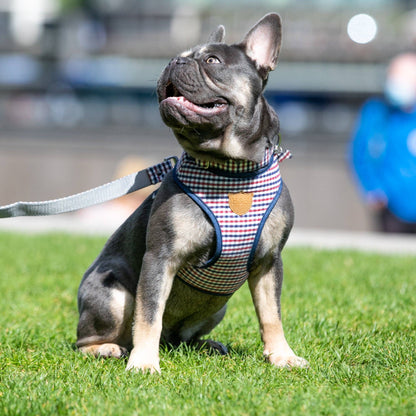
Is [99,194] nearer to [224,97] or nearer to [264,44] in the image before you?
[224,97]

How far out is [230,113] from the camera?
365 centimetres

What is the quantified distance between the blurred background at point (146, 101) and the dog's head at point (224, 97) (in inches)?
262

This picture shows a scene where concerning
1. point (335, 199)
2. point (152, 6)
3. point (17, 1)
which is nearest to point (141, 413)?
point (335, 199)

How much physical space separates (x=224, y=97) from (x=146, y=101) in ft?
37.8

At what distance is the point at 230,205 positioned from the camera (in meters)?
3.67

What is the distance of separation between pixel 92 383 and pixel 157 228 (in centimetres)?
84

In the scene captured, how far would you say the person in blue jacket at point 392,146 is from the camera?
933 cm

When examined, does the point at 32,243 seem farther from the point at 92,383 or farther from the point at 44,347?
the point at 92,383

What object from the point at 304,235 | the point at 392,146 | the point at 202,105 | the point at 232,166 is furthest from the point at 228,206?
the point at 304,235

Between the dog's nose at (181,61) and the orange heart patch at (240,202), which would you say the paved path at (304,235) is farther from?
the dog's nose at (181,61)

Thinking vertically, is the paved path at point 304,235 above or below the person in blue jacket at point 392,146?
below

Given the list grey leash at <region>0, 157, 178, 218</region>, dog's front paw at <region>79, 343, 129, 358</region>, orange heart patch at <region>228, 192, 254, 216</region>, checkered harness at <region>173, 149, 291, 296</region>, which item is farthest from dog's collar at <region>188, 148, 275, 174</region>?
dog's front paw at <region>79, 343, 129, 358</region>

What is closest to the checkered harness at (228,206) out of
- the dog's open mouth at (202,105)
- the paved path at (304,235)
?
the dog's open mouth at (202,105)

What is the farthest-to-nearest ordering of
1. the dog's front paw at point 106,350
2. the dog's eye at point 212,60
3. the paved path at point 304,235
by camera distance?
the paved path at point 304,235, the dog's front paw at point 106,350, the dog's eye at point 212,60
